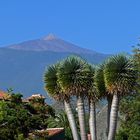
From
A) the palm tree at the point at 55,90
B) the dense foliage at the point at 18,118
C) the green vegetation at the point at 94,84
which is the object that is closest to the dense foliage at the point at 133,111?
the green vegetation at the point at 94,84

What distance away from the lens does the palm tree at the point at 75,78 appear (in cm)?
3803

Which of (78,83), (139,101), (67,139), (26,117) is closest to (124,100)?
(139,101)

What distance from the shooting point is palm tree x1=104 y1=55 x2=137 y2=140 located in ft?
124

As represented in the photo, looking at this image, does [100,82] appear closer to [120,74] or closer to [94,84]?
[94,84]

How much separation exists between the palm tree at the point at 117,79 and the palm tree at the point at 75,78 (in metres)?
1.37

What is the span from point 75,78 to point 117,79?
245 cm

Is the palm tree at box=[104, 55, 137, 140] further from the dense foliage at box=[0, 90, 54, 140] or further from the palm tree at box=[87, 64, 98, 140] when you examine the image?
the dense foliage at box=[0, 90, 54, 140]

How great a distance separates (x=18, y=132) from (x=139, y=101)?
49.5 feet

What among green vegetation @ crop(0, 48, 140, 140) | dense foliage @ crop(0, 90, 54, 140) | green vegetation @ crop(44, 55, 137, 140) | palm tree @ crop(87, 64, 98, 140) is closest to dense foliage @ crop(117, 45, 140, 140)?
green vegetation @ crop(0, 48, 140, 140)

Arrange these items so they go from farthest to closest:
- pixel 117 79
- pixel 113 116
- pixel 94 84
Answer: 1. pixel 94 84
2. pixel 113 116
3. pixel 117 79

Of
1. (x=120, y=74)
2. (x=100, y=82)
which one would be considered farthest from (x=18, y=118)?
(x=100, y=82)

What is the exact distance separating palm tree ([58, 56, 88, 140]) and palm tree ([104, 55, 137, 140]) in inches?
53.9

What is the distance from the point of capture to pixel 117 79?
37719 millimetres

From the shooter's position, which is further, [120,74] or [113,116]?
[113,116]
